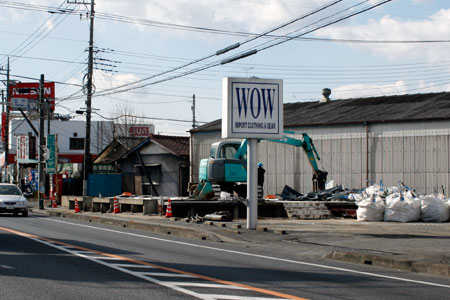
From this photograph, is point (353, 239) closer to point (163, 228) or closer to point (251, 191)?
point (251, 191)

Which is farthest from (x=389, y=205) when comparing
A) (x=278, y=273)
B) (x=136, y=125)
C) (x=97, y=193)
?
(x=136, y=125)

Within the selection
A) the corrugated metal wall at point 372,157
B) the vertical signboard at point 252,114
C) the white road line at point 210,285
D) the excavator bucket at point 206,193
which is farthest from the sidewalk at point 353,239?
the corrugated metal wall at point 372,157

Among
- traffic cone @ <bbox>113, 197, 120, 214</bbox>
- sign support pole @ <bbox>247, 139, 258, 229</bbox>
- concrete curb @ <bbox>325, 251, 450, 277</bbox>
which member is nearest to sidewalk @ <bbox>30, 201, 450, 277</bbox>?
concrete curb @ <bbox>325, 251, 450, 277</bbox>

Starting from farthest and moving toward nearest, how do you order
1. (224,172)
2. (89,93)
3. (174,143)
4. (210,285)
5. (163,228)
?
(174,143) < (89,93) < (224,172) < (163,228) < (210,285)

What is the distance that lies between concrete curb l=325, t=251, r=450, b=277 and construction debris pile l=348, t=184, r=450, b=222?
33.6 ft

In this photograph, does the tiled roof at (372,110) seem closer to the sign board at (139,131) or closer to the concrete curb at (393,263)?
the concrete curb at (393,263)

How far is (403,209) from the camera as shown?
78.9ft

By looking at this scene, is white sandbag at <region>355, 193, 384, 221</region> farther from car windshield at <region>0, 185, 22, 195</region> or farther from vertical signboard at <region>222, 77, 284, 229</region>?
car windshield at <region>0, 185, 22, 195</region>

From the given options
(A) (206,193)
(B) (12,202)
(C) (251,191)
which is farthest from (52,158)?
(C) (251,191)

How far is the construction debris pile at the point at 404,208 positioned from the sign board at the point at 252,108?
6.09m

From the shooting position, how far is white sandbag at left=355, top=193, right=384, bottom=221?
24.6 meters

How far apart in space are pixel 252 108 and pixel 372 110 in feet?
59.6

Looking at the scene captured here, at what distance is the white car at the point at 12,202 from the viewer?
3100 cm

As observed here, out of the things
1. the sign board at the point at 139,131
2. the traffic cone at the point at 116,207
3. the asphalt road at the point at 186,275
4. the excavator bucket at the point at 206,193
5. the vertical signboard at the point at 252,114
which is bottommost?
the asphalt road at the point at 186,275
